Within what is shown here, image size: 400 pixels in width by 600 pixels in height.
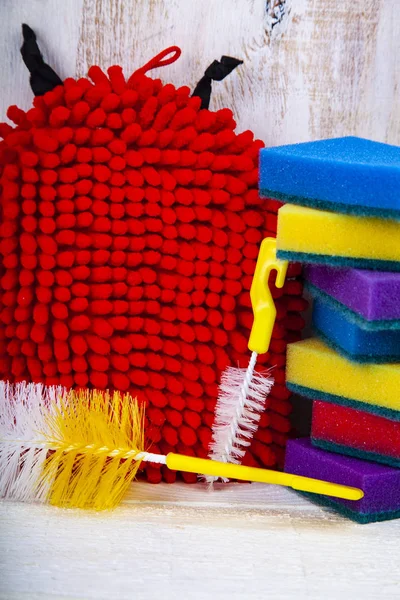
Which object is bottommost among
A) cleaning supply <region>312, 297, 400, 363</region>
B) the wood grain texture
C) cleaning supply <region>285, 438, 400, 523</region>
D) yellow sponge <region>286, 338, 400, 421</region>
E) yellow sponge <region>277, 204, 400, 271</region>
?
the wood grain texture

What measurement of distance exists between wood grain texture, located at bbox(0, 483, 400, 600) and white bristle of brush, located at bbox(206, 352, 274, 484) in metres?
0.05

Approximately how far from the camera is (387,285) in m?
0.54

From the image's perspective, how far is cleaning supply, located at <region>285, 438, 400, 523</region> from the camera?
590 mm

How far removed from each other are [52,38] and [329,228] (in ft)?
1.10

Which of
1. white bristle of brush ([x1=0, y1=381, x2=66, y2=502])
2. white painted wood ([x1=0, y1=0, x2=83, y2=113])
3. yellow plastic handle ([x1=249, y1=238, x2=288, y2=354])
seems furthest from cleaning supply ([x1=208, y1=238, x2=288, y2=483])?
white painted wood ([x1=0, y1=0, x2=83, y2=113])

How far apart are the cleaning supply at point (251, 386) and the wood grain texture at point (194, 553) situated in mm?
55

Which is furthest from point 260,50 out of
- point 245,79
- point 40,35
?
point 40,35

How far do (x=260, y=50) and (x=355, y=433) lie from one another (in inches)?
14.4

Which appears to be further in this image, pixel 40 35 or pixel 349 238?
pixel 40 35

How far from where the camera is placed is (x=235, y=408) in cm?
66

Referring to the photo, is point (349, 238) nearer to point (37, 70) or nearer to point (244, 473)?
point (244, 473)

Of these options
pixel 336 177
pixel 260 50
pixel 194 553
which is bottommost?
pixel 194 553

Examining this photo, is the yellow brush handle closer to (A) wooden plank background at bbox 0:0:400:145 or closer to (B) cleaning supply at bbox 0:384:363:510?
(B) cleaning supply at bbox 0:384:363:510

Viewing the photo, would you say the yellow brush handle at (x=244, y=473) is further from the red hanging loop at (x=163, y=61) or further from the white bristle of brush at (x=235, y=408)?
the red hanging loop at (x=163, y=61)
